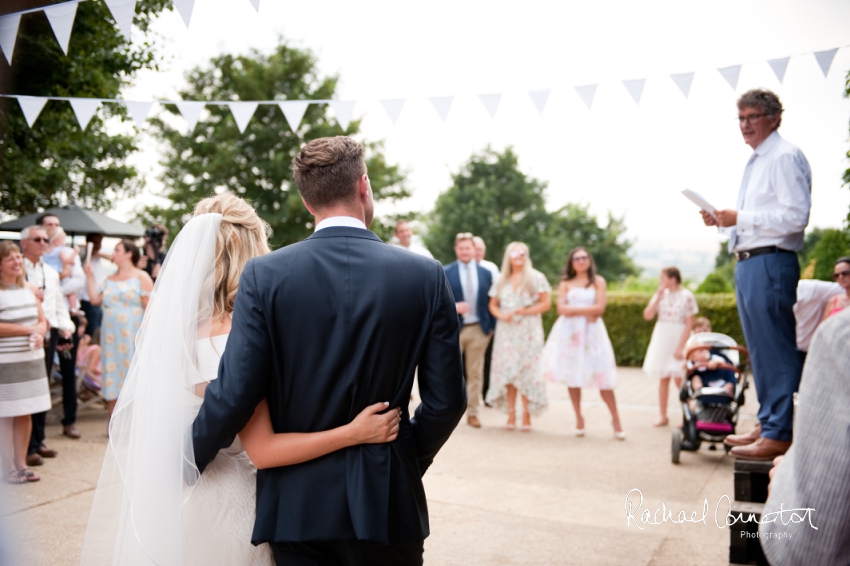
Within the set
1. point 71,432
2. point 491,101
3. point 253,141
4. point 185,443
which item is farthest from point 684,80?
point 253,141

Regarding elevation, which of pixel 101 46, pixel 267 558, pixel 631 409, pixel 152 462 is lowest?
pixel 631 409

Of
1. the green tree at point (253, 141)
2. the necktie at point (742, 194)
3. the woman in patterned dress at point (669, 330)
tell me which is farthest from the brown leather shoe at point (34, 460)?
the green tree at point (253, 141)

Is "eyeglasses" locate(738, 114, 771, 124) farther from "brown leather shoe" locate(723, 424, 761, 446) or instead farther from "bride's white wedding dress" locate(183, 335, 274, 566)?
"bride's white wedding dress" locate(183, 335, 274, 566)

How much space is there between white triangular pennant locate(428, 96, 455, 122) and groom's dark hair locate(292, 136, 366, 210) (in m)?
3.47

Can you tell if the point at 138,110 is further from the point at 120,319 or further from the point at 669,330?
the point at 669,330

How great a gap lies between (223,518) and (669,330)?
633 cm

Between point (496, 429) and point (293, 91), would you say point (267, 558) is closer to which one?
point (496, 429)

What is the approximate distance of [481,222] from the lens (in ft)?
125

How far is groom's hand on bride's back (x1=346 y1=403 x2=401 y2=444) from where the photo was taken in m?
1.81

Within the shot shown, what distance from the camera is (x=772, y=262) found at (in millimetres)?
3275

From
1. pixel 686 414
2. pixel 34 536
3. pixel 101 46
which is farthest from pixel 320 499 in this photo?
pixel 101 46

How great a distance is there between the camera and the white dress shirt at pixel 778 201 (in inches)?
127

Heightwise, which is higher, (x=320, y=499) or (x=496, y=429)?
(x=320, y=499)

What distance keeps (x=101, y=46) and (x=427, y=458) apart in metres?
9.60
